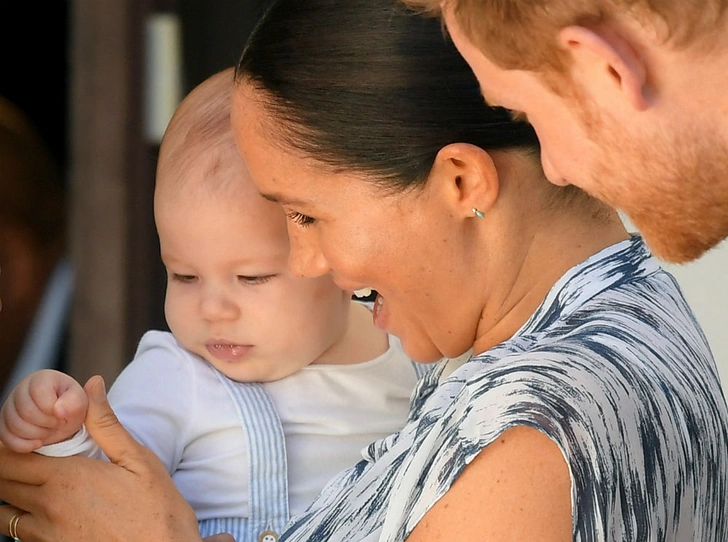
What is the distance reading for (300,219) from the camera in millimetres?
1608

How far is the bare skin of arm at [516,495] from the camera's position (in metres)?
1.12

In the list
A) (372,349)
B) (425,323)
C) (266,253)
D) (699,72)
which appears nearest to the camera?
(699,72)

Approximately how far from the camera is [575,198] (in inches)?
58.2

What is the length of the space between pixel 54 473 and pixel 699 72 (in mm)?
1117

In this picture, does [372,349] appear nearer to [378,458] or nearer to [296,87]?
[378,458]

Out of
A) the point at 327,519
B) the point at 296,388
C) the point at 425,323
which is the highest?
the point at 425,323

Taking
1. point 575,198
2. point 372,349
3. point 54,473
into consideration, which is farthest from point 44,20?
point 575,198

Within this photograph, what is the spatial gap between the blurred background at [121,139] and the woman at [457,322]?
180 centimetres

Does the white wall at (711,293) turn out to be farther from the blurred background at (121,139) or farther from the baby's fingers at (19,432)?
the baby's fingers at (19,432)

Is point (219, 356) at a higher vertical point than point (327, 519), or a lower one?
higher

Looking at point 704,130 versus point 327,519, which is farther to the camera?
point 327,519

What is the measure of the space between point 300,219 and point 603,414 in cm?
61

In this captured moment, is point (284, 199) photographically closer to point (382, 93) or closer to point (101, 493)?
point (382, 93)

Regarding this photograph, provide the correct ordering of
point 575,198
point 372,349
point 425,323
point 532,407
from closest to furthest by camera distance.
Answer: point 532,407
point 575,198
point 425,323
point 372,349
